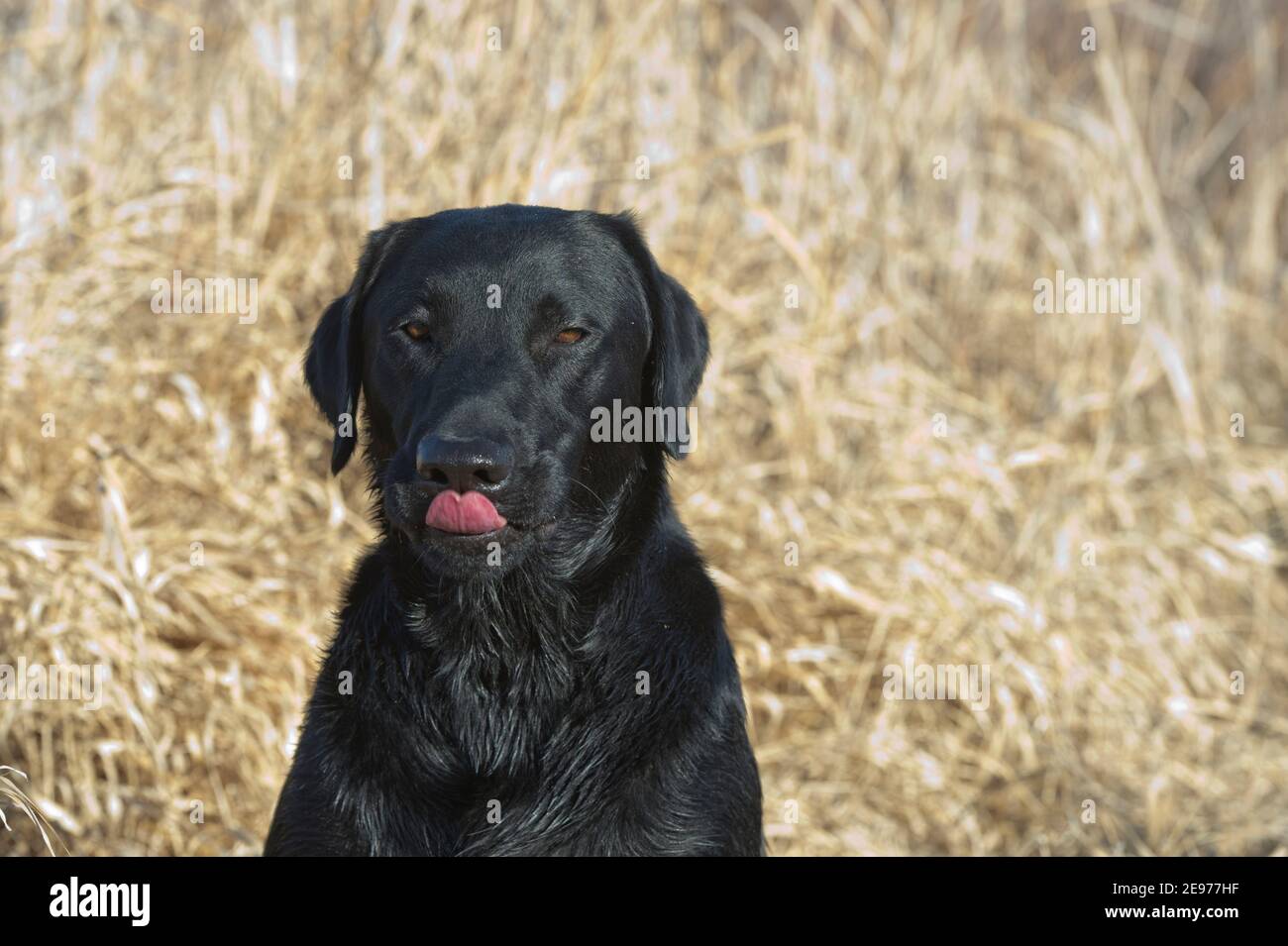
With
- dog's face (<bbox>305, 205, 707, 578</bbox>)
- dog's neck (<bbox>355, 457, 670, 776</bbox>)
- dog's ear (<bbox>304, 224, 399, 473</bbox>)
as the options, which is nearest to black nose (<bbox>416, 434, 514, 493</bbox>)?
dog's face (<bbox>305, 205, 707, 578</bbox>)

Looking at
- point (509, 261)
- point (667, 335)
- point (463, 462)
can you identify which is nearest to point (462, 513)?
A: point (463, 462)

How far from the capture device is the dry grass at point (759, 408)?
155 inches

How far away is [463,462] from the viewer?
98.8 inches

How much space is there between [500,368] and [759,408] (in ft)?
8.19

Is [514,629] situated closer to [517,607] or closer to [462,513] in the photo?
[517,607]

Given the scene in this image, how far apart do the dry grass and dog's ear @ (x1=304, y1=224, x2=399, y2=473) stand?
39.3 inches

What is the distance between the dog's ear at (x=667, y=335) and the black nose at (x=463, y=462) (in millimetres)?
497

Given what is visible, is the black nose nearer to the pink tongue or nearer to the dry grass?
the pink tongue

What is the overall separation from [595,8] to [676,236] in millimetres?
826

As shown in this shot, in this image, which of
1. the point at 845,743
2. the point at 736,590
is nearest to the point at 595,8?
the point at 736,590

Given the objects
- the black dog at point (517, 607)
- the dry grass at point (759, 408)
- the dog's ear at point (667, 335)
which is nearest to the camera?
the black dog at point (517, 607)

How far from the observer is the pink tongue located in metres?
2.56

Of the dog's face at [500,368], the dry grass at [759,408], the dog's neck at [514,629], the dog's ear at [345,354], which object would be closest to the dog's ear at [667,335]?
the dog's face at [500,368]

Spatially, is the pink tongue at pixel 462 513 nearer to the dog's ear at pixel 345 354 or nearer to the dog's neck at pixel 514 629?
the dog's neck at pixel 514 629
